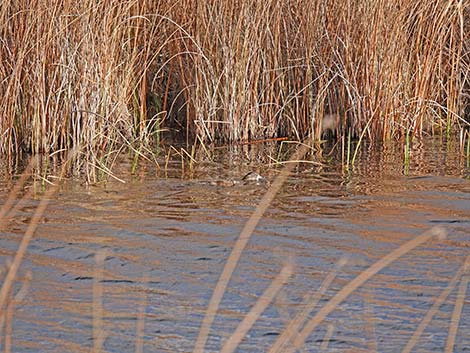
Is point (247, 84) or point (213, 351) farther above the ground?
point (247, 84)

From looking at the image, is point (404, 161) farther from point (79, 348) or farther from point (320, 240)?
point (79, 348)

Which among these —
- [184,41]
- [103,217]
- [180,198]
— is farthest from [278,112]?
[103,217]

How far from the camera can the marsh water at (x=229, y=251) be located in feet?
14.2

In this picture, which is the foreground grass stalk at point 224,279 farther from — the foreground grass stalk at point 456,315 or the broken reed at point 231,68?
the broken reed at point 231,68

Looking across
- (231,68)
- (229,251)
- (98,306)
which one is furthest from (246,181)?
(98,306)

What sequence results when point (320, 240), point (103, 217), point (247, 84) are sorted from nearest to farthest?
point (320, 240) < point (103, 217) < point (247, 84)

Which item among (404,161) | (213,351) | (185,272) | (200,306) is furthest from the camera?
(404,161)

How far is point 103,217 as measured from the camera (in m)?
6.34

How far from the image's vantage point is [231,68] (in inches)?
357

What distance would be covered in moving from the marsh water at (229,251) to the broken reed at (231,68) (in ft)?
2.94

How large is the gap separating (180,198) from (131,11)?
10.3 feet

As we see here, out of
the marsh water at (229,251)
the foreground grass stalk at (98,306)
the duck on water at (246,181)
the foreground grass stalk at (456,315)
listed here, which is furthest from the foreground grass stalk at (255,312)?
the duck on water at (246,181)

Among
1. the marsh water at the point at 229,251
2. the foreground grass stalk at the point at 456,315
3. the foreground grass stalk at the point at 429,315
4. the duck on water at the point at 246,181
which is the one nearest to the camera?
the foreground grass stalk at the point at 429,315

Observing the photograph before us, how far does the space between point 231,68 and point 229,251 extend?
3.78m
